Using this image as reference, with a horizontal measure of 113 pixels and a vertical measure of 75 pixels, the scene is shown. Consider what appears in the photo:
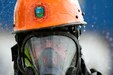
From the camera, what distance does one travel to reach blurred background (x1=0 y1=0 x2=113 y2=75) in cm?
396

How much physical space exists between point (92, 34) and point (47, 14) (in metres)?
1.50

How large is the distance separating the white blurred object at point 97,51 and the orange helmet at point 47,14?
4.44 ft

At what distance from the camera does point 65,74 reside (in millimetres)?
2582

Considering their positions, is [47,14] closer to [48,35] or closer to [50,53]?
[48,35]

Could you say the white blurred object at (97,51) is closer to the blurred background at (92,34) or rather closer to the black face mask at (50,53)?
the blurred background at (92,34)

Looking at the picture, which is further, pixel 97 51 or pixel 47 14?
pixel 97 51

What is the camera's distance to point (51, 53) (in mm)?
2541

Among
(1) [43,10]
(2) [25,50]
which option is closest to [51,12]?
(1) [43,10]

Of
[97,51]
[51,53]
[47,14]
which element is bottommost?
[97,51]

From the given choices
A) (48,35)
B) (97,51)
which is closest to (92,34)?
(97,51)

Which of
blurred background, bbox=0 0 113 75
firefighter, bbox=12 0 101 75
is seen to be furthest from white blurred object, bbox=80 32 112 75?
firefighter, bbox=12 0 101 75

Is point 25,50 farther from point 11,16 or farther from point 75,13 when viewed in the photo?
point 11,16

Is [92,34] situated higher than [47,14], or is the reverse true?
[47,14]

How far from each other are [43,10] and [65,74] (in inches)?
15.1
